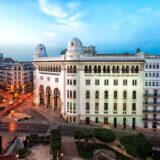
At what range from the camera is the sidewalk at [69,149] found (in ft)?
176

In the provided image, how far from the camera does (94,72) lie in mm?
79625

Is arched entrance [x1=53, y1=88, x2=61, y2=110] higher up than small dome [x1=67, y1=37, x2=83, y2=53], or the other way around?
small dome [x1=67, y1=37, x2=83, y2=53]

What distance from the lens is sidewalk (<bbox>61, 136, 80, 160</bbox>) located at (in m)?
53.5

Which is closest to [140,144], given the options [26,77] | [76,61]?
[76,61]

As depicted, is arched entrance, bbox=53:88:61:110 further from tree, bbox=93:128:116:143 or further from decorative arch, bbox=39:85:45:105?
tree, bbox=93:128:116:143

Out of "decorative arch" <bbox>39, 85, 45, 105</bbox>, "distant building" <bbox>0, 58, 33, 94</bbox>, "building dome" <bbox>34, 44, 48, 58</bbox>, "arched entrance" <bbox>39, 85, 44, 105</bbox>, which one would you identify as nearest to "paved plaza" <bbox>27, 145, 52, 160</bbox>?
"decorative arch" <bbox>39, 85, 45, 105</bbox>

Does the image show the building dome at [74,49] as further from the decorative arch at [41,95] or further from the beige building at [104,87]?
the decorative arch at [41,95]

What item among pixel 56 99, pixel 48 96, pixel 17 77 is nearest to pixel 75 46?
pixel 56 99

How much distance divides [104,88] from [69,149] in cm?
2821

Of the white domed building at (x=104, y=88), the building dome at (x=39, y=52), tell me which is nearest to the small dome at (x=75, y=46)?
the white domed building at (x=104, y=88)

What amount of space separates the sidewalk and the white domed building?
16.2 m

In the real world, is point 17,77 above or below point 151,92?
above

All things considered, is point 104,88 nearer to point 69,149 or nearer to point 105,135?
point 105,135

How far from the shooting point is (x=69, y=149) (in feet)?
191
